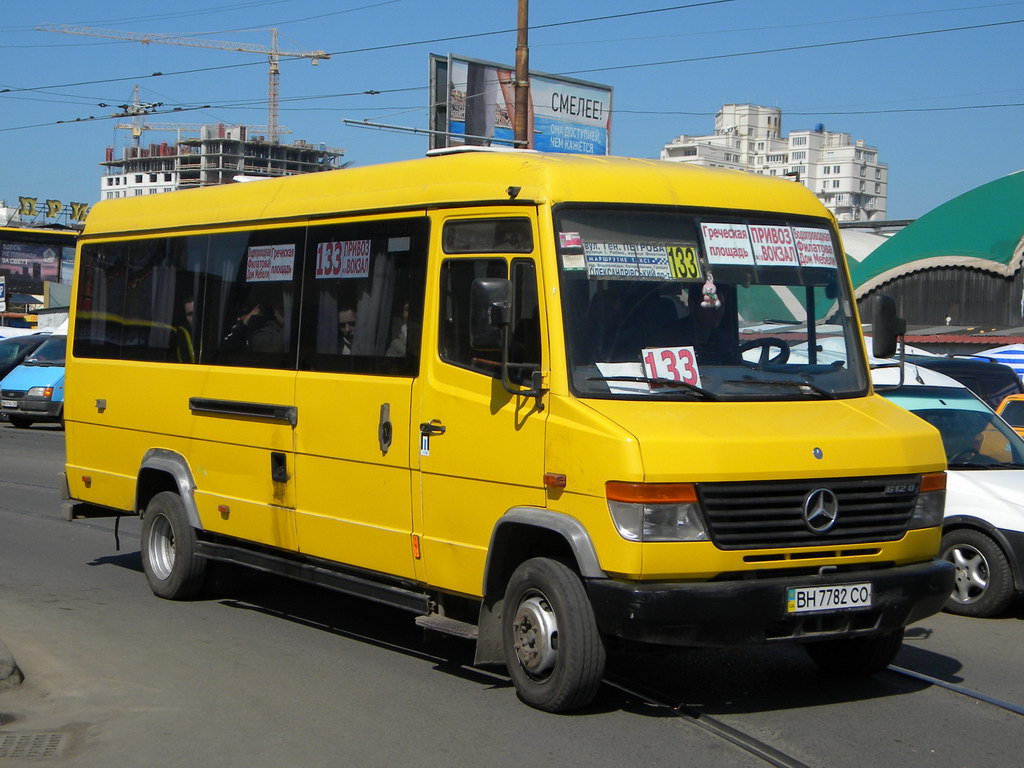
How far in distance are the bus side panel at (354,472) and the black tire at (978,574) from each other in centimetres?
417

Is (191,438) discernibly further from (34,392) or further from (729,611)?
(34,392)

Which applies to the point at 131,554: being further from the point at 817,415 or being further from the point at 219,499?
the point at 817,415

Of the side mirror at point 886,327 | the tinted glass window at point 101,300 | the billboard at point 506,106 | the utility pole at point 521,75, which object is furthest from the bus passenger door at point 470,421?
the billboard at point 506,106

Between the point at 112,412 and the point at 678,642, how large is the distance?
5676 millimetres

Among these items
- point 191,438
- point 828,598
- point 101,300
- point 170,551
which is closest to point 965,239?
point 101,300

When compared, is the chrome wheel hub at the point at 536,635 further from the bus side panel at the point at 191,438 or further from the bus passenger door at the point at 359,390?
the bus side panel at the point at 191,438

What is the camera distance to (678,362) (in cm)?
641

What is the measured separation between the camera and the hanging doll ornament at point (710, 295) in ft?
21.7

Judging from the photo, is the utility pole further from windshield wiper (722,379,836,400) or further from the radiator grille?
the radiator grille

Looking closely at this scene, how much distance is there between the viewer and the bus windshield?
6320 mm

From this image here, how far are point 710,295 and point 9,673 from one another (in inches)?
161

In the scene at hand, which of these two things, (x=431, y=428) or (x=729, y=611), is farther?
(x=431, y=428)

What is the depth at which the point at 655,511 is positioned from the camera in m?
5.75

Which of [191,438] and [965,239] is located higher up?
[965,239]
